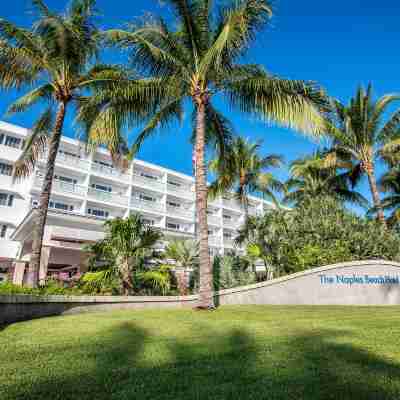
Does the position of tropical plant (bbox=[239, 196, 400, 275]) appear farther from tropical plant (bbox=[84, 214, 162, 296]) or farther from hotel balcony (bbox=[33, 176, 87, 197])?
hotel balcony (bbox=[33, 176, 87, 197])

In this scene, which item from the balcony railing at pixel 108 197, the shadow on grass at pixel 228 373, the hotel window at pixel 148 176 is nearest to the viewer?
the shadow on grass at pixel 228 373

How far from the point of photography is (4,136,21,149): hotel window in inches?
1261

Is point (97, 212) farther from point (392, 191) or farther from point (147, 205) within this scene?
point (392, 191)

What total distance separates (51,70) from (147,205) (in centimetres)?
3132

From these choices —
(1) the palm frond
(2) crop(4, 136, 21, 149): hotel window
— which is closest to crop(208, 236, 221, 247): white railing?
(2) crop(4, 136, 21, 149): hotel window

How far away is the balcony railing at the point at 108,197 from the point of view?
36.7m

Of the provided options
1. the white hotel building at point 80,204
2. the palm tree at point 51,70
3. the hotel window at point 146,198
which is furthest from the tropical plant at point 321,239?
the hotel window at point 146,198

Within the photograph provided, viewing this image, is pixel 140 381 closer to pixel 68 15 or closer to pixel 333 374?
pixel 333 374

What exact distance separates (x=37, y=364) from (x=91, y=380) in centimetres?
102

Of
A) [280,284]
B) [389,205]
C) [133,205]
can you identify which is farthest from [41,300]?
[133,205]

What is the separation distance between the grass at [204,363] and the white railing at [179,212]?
133 ft

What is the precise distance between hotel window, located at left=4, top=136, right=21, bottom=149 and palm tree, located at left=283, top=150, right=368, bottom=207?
27.6 metres

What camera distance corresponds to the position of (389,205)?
28016 mm

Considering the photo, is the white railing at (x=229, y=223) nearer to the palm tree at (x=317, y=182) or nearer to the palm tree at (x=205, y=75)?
the palm tree at (x=317, y=182)
